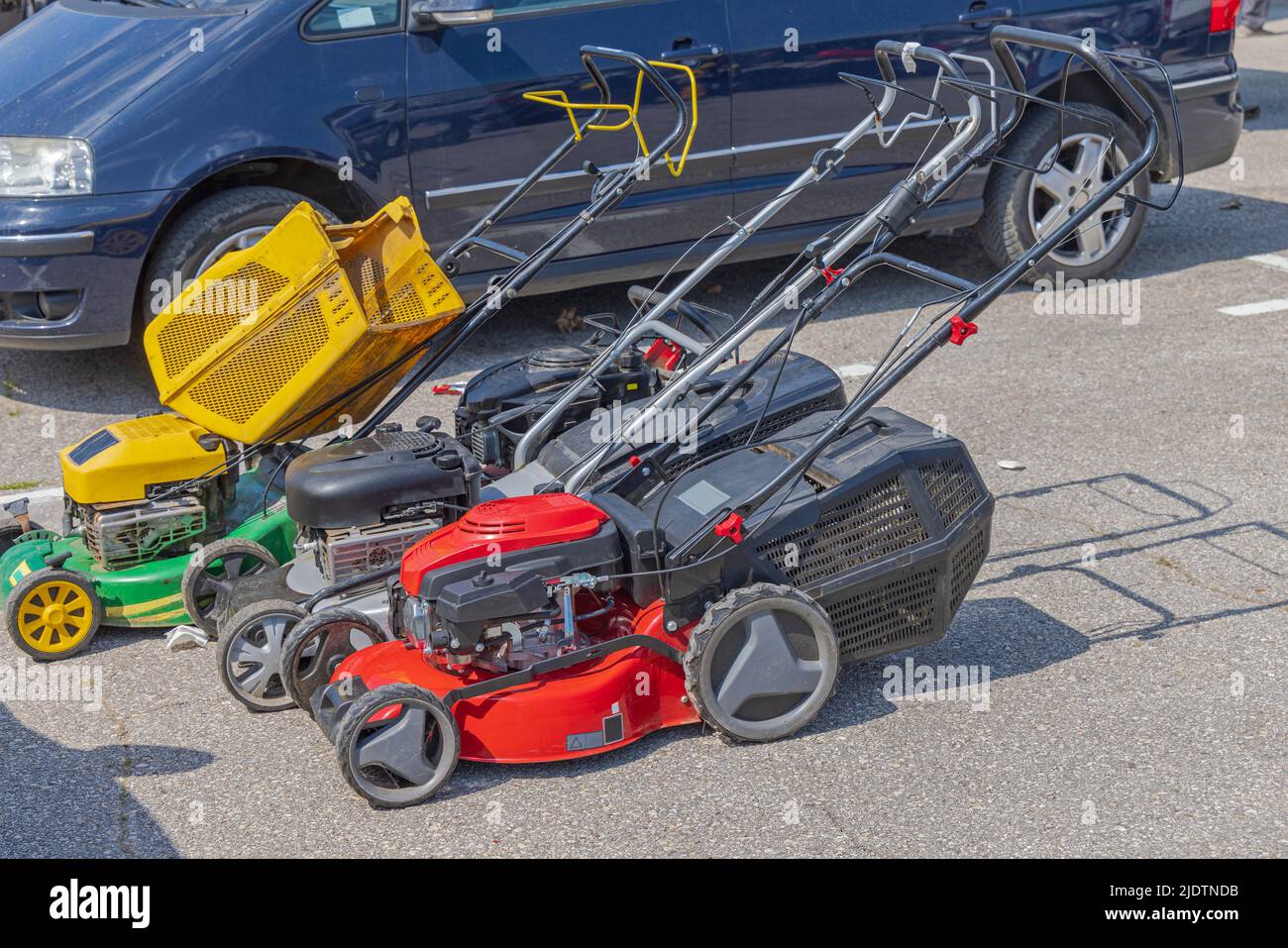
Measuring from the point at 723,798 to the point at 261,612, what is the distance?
52.0 inches

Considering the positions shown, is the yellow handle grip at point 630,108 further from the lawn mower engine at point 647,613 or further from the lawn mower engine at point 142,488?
the lawn mower engine at point 142,488

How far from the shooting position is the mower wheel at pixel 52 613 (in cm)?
453

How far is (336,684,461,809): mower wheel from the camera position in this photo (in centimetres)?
373

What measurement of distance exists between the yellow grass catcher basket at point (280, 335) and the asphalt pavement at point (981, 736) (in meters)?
0.71

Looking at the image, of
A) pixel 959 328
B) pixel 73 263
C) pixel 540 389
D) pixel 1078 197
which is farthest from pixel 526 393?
pixel 1078 197

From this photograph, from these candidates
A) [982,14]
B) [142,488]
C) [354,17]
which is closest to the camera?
[142,488]

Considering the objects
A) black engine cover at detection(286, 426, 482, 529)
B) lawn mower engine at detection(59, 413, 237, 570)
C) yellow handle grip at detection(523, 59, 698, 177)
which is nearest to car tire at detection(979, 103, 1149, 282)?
yellow handle grip at detection(523, 59, 698, 177)

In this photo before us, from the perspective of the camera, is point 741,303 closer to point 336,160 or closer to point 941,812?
point 336,160

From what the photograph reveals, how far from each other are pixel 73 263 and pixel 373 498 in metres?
2.63

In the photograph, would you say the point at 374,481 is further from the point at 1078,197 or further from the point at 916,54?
the point at 1078,197

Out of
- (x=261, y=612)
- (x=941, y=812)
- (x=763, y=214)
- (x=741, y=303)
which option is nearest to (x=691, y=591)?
(x=941, y=812)

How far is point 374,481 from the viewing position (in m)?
4.30

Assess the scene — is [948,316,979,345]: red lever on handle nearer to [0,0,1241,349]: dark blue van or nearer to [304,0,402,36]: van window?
[0,0,1241,349]: dark blue van

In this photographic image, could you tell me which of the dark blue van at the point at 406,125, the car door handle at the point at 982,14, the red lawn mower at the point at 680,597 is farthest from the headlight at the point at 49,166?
the car door handle at the point at 982,14
